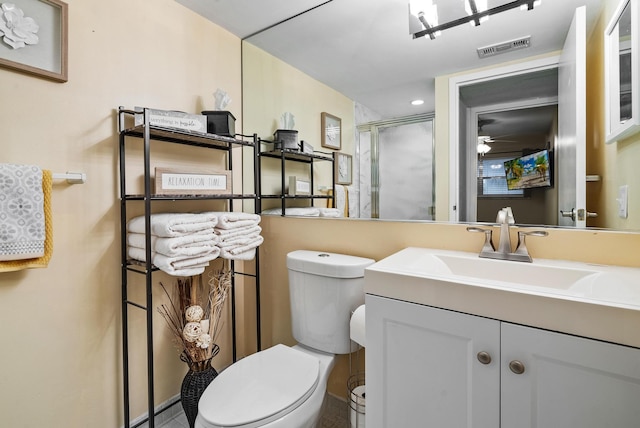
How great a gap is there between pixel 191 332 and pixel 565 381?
136 centimetres

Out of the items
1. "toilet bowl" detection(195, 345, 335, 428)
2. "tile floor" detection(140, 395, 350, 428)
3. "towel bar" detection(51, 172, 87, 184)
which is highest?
"towel bar" detection(51, 172, 87, 184)

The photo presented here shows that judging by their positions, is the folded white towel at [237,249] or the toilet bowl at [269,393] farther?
the folded white towel at [237,249]

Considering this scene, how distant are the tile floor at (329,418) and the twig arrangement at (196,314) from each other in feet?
1.08

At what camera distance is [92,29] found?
1.31m

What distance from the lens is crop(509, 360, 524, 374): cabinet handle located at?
2.48ft

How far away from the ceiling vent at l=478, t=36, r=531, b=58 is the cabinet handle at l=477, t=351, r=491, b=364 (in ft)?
3.57

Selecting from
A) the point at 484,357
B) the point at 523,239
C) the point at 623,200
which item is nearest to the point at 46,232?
the point at 484,357

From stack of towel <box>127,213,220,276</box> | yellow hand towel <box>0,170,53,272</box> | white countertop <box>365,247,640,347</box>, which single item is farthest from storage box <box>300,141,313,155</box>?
yellow hand towel <box>0,170,53,272</box>

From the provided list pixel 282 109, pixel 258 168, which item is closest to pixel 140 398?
pixel 258 168

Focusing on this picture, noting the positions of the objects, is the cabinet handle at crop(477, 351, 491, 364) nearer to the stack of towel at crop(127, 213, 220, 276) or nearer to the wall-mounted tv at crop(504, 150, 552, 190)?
the wall-mounted tv at crop(504, 150, 552, 190)

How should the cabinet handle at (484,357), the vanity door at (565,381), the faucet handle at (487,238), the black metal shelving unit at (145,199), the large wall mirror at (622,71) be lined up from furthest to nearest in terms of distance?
the black metal shelving unit at (145,199) → the faucet handle at (487,238) → the large wall mirror at (622,71) → the cabinet handle at (484,357) → the vanity door at (565,381)

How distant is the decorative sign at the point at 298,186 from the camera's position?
1784mm

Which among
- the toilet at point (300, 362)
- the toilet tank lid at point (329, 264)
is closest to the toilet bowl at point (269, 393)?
the toilet at point (300, 362)

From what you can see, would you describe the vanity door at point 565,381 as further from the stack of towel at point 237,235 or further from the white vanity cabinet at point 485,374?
the stack of towel at point 237,235
